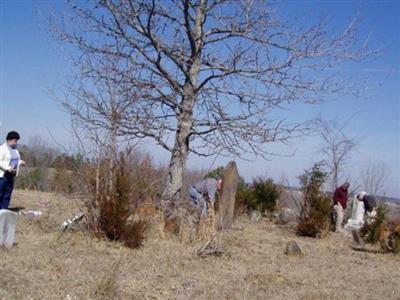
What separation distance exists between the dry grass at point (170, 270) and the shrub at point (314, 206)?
266 cm

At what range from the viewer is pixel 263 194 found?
1858 cm

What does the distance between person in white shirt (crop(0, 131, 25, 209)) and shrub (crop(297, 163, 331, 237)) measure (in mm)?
6671

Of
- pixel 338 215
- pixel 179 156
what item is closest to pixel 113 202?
pixel 179 156

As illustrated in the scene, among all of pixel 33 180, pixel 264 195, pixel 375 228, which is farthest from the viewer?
pixel 33 180

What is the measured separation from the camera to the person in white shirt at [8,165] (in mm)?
10992

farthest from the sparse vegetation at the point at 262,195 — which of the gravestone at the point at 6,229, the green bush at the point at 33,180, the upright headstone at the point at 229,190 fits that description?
the gravestone at the point at 6,229

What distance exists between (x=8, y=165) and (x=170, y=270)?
4.82 m

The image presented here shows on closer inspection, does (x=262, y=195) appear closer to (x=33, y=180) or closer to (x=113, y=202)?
(x=33, y=180)

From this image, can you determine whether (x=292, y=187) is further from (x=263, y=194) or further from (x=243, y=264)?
(x=243, y=264)

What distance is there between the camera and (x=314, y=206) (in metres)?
14.4

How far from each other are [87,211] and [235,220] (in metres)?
6.60

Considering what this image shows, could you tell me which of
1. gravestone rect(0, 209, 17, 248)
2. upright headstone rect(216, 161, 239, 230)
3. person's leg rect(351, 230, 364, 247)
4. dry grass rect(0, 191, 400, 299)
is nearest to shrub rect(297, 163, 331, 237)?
person's leg rect(351, 230, 364, 247)

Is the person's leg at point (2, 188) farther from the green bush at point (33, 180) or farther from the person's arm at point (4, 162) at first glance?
the green bush at point (33, 180)

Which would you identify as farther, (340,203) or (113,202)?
(340,203)
